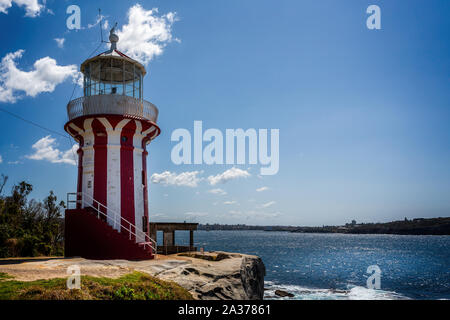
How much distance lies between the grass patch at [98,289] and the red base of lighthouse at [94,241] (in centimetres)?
601

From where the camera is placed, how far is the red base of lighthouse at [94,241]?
16.4m

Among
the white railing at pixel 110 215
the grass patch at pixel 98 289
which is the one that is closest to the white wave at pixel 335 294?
the white railing at pixel 110 215

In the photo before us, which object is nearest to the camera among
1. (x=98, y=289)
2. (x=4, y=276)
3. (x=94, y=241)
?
(x=98, y=289)

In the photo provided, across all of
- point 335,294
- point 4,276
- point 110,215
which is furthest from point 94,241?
point 335,294

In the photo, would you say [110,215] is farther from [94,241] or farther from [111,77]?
[111,77]

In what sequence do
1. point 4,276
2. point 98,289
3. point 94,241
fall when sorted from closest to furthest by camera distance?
point 98,289
point 4,276
point 94,241

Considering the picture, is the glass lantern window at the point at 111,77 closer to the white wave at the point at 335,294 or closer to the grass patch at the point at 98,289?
the grass patch at the point at 98,289

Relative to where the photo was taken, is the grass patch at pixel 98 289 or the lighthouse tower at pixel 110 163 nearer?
the grass patch at pixel 98 289

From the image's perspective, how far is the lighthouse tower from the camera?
16688 mm

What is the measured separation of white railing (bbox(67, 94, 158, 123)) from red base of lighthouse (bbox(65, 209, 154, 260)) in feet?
17.3

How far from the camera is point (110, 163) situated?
59.2ft

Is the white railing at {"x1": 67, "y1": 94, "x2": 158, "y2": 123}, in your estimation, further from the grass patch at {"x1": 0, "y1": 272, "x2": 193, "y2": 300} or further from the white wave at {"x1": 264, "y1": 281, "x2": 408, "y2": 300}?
the white wave at {"x1": 264, "y1": 281, "x2": 408, "y2": 300}

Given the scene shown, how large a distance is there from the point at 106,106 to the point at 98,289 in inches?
456
